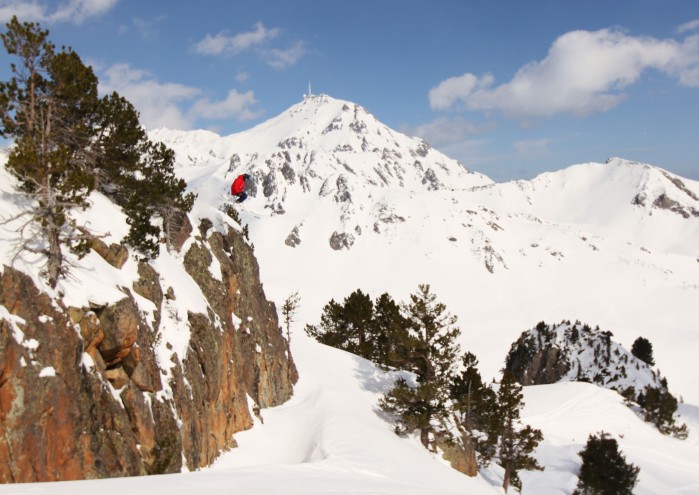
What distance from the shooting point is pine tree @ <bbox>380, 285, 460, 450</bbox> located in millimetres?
30594

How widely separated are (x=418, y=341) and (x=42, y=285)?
22.7 meters

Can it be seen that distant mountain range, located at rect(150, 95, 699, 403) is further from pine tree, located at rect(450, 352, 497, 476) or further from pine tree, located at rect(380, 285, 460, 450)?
pine tree, located at rect(380, 285, 460, 450)

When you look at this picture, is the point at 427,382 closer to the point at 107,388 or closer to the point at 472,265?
the point at 107,388

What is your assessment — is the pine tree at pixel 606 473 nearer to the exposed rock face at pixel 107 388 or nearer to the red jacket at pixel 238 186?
the exposed rock face at pixel 107 388

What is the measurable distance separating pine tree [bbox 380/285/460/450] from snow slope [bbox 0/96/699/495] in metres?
1.66

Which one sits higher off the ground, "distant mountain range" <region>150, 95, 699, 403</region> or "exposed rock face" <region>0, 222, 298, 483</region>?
"distant mountain range" <region>150, 95, 699, 403</region>

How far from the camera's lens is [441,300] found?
12356cm

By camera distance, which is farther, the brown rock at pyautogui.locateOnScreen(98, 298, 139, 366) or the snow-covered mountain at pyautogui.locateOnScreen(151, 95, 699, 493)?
the snow-covered mountain at pyautogui.locateOnScreen(151, 95, 699, 493)

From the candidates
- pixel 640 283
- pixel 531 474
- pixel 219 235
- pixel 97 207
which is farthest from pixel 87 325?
pixel 640 283

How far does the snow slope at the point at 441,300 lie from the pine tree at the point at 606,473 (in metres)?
4.76

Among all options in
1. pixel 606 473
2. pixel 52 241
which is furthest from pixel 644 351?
pixel 52 241

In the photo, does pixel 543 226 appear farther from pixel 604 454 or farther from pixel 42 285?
pixel 42 285

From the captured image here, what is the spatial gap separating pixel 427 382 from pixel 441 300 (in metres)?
94.3

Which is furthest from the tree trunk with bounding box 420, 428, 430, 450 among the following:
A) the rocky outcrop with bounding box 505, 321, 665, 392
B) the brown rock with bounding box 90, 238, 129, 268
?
the rocky outcrop with bounding box 505, 321, 665, 392
